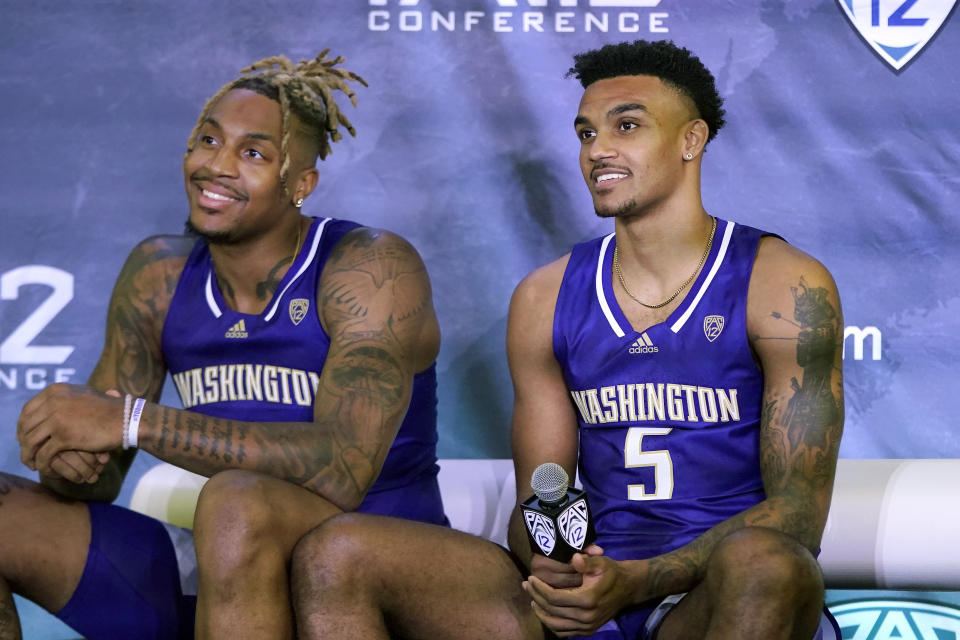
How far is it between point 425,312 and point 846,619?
1307 millimetres

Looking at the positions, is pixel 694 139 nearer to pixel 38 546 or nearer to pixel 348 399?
pixel 348 399

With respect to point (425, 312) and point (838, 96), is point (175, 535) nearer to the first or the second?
point (425, 312)

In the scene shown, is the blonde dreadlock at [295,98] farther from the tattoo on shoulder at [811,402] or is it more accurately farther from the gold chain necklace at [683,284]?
the tattoo on shoulder at [811,402]

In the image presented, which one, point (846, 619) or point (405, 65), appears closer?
point (846, 619)

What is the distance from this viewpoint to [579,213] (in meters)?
3.16

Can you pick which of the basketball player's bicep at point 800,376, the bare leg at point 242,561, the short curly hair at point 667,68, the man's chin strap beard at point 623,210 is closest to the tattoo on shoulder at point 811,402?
the basketball player's bicep at point 800,376

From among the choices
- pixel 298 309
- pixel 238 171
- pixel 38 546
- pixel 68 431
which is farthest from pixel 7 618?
pixel 238 171

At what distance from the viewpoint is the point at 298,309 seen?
8.08 feet

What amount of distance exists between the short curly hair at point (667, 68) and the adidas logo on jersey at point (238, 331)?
0.86 metres

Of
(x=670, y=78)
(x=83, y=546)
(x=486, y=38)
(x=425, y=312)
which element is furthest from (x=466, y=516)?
(x=486, y=38)

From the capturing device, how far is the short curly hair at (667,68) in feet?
7.99

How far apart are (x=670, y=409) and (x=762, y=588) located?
0.54 metres

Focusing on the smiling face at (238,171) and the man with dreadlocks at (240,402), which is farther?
the smiling face at (238,171)

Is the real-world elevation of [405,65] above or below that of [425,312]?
above
